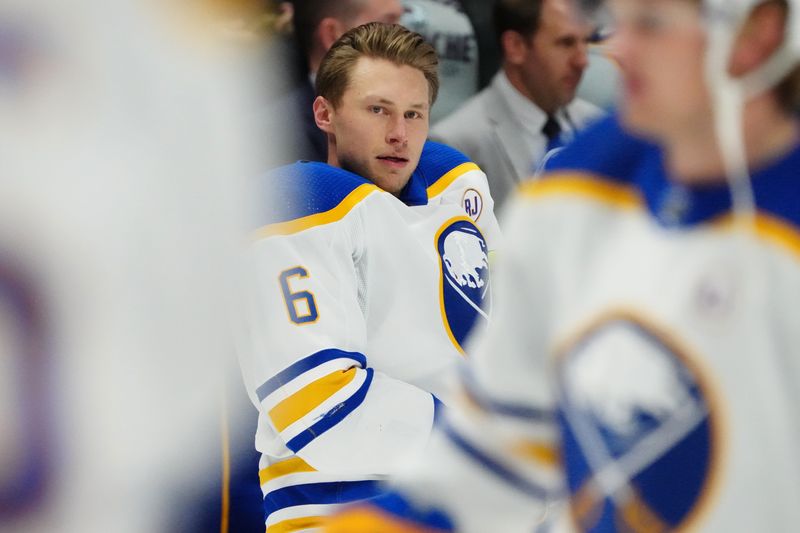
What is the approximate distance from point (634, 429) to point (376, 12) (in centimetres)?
159

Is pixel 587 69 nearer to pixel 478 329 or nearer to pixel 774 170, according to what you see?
pixel 478 329

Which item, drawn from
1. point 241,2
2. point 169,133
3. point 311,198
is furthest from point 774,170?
point 241,2

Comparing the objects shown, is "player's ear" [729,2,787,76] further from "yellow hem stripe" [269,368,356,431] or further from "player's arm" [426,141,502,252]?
"player's arm" [426,141,502,252]

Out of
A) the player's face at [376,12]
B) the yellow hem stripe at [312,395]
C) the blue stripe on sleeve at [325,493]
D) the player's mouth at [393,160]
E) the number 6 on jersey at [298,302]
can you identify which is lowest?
the blue stripe on sleeve at [325,493]

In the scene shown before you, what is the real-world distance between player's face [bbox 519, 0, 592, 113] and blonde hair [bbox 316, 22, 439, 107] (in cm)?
50

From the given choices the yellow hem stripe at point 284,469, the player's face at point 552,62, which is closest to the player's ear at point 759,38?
the yellow hem stripe at point 284,469

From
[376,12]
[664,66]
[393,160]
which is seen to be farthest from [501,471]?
[376,12]

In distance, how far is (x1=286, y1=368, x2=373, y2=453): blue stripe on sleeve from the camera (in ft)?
5.59

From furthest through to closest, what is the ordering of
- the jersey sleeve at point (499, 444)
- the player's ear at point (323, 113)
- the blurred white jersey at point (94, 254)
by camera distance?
the player's ear at point (323, 113)
the blurred white jersey at point (94, 254)
the jersey sleeve at point (499, 444)

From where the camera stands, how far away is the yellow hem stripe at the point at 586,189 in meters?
0.85

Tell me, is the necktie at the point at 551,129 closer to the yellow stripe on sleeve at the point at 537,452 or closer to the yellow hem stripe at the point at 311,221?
the yellow hem stripe at the point at 311,221

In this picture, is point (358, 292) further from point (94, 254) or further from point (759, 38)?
point (759, 38)

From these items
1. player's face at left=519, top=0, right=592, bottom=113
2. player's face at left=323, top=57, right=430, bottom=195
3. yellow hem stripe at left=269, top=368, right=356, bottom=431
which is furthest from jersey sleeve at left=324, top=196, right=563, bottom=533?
player's face at left=519, top=0, right=592, bottom=113

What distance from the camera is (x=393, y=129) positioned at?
1894 millimetres
